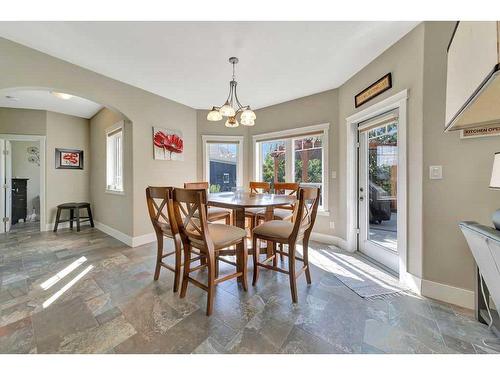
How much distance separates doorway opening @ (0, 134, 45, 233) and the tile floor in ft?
8.66

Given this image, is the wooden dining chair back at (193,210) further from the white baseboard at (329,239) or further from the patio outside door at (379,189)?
the white baseboard at (329,239)

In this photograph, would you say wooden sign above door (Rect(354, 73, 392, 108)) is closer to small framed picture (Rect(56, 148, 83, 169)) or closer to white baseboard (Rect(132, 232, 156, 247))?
white baseboard (Rect(132, 232, 156, 247))

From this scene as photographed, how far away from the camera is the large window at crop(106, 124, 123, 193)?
391cm

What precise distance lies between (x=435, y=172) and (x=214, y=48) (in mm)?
2481

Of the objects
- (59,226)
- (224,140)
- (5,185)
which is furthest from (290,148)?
(5,185)

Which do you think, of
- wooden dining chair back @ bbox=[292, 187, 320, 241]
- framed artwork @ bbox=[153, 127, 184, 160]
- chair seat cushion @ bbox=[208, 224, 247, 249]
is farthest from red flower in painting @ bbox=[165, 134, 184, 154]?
wooden dining chair back @ bbox=[292, 187, 320, 241]

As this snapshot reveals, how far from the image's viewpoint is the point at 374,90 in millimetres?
2404

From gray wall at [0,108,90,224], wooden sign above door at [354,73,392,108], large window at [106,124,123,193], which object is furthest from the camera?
gray wall at [0,108,90,224]

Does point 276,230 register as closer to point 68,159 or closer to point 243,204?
point 243,204

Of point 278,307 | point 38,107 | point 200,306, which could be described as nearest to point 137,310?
point 200,306

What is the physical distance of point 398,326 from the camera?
4.92ft

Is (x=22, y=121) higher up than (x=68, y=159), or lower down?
higher up

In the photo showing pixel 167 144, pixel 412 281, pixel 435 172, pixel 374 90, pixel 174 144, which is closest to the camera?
pixel 435 172

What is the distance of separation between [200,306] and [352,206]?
7.89ft
